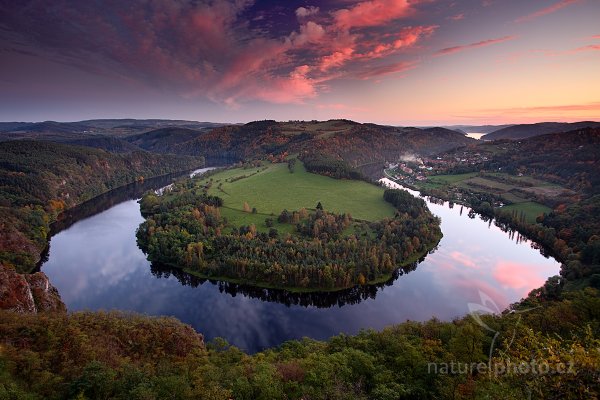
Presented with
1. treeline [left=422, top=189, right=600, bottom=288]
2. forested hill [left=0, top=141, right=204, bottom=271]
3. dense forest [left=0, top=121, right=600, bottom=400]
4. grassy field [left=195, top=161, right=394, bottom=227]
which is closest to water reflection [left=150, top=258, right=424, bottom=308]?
dense forest [left=0, top=121, right=600, bottom=400]

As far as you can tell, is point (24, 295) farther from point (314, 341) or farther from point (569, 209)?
point (569, 209)

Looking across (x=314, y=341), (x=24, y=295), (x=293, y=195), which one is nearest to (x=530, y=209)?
(x=293, y=195)

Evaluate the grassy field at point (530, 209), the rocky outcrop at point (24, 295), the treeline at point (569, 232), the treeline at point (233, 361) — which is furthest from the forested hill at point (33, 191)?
the grassy field at point (530, 209)

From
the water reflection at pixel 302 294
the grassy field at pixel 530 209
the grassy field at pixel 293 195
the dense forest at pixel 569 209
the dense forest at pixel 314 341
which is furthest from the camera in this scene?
the grassy field at pixel 530 209

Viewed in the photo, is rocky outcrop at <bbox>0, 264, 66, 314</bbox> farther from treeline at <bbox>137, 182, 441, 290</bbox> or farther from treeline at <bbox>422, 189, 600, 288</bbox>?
treeline at <bbox>422, 189, 600, 288</bbox>

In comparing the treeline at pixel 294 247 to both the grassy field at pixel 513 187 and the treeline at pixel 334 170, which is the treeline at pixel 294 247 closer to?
the grassy field at pixel 513 187

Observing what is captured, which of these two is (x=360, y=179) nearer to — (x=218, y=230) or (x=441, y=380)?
(x=218, y=230)
